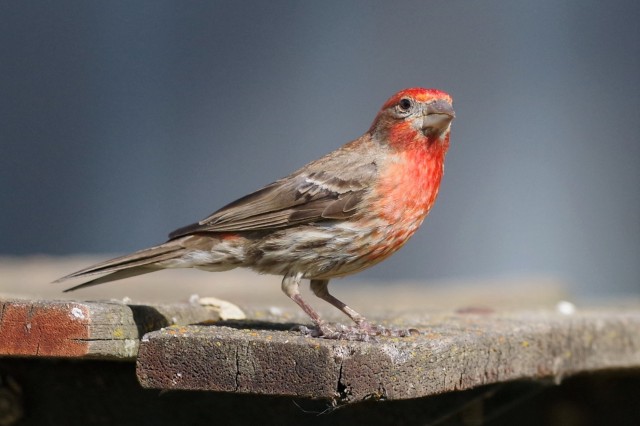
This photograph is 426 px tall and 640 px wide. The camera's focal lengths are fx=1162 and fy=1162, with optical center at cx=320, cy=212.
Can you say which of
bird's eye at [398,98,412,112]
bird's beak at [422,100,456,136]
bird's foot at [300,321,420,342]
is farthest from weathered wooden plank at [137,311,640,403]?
bird's eye at [398,98,412,112]

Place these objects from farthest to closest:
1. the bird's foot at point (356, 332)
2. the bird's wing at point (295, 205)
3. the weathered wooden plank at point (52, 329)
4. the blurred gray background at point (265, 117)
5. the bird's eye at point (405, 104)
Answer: the blurred gray background at point (265, 117), the bird's eye at point (405, 104), the bird's wing at point (295, 205), the bird's foot at point (356, 332), the weathered wooden plank at point (52, 329)

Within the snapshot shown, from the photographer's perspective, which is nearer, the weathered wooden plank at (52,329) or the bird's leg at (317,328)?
the weathered wooden plank at (52,329)

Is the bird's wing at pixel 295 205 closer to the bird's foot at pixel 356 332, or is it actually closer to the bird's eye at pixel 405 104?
the bird's eye at pixel 405 104

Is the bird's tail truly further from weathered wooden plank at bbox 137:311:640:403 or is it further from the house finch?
weathered wooden plank at bbox 137:311:640:403

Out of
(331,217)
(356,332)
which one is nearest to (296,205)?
(331,217)

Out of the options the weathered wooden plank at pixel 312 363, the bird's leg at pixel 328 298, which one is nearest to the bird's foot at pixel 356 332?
the weathered wooden plank at pixel 312 363

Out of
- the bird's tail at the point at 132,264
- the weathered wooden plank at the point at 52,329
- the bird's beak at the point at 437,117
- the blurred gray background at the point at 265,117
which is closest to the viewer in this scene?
the weathered wooden plank at the point at 52,329

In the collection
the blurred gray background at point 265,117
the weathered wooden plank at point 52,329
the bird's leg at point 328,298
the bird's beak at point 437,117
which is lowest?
the weathered wooden plank at point 52,329

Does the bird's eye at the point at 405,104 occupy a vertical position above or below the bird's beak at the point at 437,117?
above

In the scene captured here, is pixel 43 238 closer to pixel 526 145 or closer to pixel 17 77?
pixel 17 77

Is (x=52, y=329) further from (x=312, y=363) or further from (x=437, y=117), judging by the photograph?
(x=437, y=117)
